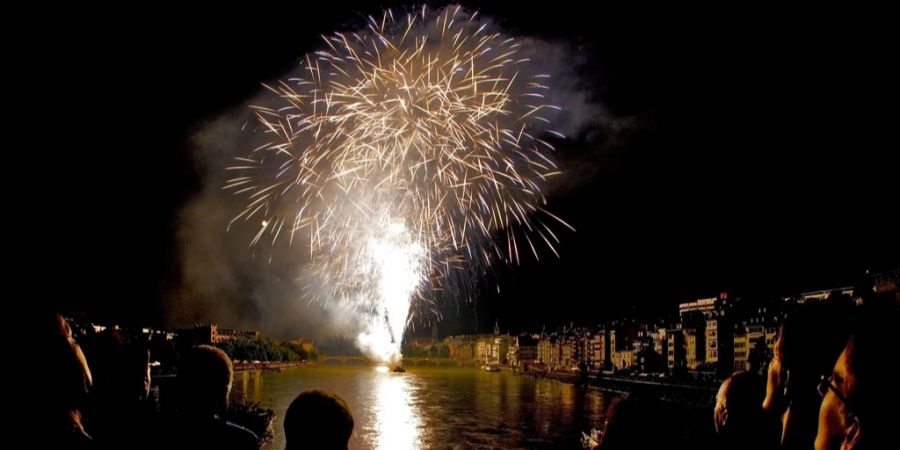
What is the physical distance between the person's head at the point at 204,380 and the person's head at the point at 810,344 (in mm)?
2693

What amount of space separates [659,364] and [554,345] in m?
48.2

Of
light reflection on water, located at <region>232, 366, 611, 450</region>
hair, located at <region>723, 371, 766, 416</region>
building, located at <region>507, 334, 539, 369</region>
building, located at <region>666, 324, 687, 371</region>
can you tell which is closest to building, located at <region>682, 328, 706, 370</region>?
building, located at <region>666, 324, 687, 371</region>

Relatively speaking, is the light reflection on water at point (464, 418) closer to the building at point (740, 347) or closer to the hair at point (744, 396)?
the building at point (740, 347)

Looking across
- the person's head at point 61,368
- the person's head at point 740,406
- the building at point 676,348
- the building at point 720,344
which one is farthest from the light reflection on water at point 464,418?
the person's head at point 740,406

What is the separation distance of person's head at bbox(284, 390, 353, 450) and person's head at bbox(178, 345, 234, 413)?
41cm

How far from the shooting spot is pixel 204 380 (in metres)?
2.67

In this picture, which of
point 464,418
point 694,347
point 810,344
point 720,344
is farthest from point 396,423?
point 694,347

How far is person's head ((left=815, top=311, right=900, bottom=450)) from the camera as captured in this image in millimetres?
1978

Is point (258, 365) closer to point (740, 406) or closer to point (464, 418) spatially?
point (464, 418)

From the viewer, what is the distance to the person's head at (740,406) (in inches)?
134

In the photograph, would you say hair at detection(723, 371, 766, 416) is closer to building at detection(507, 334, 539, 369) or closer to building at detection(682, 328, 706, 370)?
building at detection(682, 328, 706, 370)

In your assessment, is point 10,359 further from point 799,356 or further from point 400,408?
point 400,408

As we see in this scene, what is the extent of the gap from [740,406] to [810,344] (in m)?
0.53

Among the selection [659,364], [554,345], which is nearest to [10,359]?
[659,364]
